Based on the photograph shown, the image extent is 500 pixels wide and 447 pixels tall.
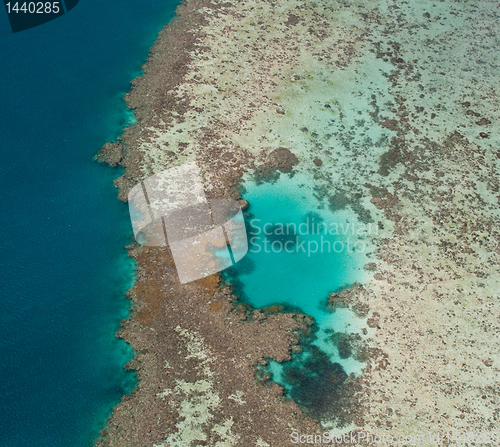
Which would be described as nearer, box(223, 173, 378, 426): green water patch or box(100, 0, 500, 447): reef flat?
box(100, 0, 500, 447): reef flat

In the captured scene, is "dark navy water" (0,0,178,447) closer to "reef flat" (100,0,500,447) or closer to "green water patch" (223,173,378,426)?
"reef flat" (100,0,500,447)

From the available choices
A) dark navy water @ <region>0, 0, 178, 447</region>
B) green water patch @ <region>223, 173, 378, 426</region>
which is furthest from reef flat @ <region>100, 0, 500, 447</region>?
dark navy water @ <region>0, 0, 178, 447</region>

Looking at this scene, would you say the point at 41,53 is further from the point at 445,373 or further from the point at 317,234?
the point at 445,373

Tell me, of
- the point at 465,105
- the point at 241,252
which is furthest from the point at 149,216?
the point at 465,105

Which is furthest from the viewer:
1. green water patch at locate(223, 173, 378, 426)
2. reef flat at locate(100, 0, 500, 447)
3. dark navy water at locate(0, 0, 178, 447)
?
green water patch at locate(223, 173, 378, 426)

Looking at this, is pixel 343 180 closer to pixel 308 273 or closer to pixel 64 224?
pixel 308 273

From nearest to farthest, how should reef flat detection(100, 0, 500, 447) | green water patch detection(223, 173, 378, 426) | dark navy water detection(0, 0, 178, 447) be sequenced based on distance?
dark navy water detection(0, 0, 178, 447)
reef flat detection(100, 0, 500, 447)
green water patch detection(223, 173, 378, 426)

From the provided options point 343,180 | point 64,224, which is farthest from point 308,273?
point 64,224
